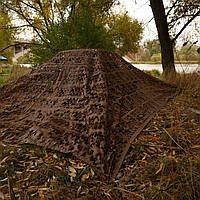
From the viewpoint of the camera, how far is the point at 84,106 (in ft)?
6.42

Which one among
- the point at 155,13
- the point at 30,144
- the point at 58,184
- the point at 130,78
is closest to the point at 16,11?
the point at 155,13

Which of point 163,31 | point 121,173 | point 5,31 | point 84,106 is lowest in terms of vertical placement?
point 121,173

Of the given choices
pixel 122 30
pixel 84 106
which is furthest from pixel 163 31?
pixel 122 30

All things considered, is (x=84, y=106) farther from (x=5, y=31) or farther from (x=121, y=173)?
(x=5, y=31)

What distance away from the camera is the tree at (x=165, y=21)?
460 centimetres

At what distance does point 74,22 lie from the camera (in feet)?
15.1

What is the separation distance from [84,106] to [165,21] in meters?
3.78

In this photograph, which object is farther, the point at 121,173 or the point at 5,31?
the point at 5,31

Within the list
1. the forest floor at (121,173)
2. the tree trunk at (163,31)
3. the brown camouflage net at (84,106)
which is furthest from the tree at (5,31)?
the forest floor at (121,173)

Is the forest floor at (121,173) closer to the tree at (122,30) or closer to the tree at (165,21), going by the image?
the tree at (165,21)

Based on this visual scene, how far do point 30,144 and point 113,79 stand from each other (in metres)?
1.18

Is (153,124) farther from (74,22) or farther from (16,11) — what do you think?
(16,11)

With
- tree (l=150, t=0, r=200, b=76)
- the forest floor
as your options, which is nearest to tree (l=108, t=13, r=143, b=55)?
tree (l=150, t=0, r=200, b=76)

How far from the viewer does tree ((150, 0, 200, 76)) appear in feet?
15.1
